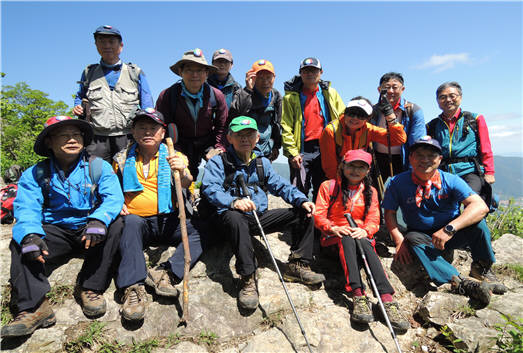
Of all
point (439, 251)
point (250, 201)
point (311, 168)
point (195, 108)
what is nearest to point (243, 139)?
point (250, 201)

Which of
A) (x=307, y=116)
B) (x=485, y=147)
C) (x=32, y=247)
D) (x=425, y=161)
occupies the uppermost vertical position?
(x=307, y=116)

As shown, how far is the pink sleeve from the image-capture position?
21.7 ft

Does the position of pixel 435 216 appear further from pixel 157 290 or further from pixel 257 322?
pixel 157 290

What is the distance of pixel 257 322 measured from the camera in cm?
470

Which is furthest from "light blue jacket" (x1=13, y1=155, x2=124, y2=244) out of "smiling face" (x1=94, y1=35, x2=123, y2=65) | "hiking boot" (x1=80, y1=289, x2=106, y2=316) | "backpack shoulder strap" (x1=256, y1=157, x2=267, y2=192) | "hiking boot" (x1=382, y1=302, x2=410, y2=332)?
"hiking boot" (x1=382, y1=302, x2=410, y2=332)

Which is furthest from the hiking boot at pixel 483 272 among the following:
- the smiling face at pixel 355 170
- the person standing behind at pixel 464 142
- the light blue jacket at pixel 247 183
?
the light blue jacket at pixel 247 183

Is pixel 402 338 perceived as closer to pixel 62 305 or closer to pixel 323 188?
pixel 323 188

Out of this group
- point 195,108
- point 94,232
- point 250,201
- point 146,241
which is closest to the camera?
point 94,232

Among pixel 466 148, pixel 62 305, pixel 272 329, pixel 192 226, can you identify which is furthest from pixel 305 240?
pixel 466 148

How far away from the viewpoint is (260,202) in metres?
5.50

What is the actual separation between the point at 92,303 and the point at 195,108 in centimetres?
389

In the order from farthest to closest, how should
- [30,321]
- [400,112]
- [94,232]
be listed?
[400,112] → [94,232] → [30,321]

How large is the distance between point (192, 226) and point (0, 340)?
2.93 meters

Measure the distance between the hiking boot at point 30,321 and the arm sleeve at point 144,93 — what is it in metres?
4.15
